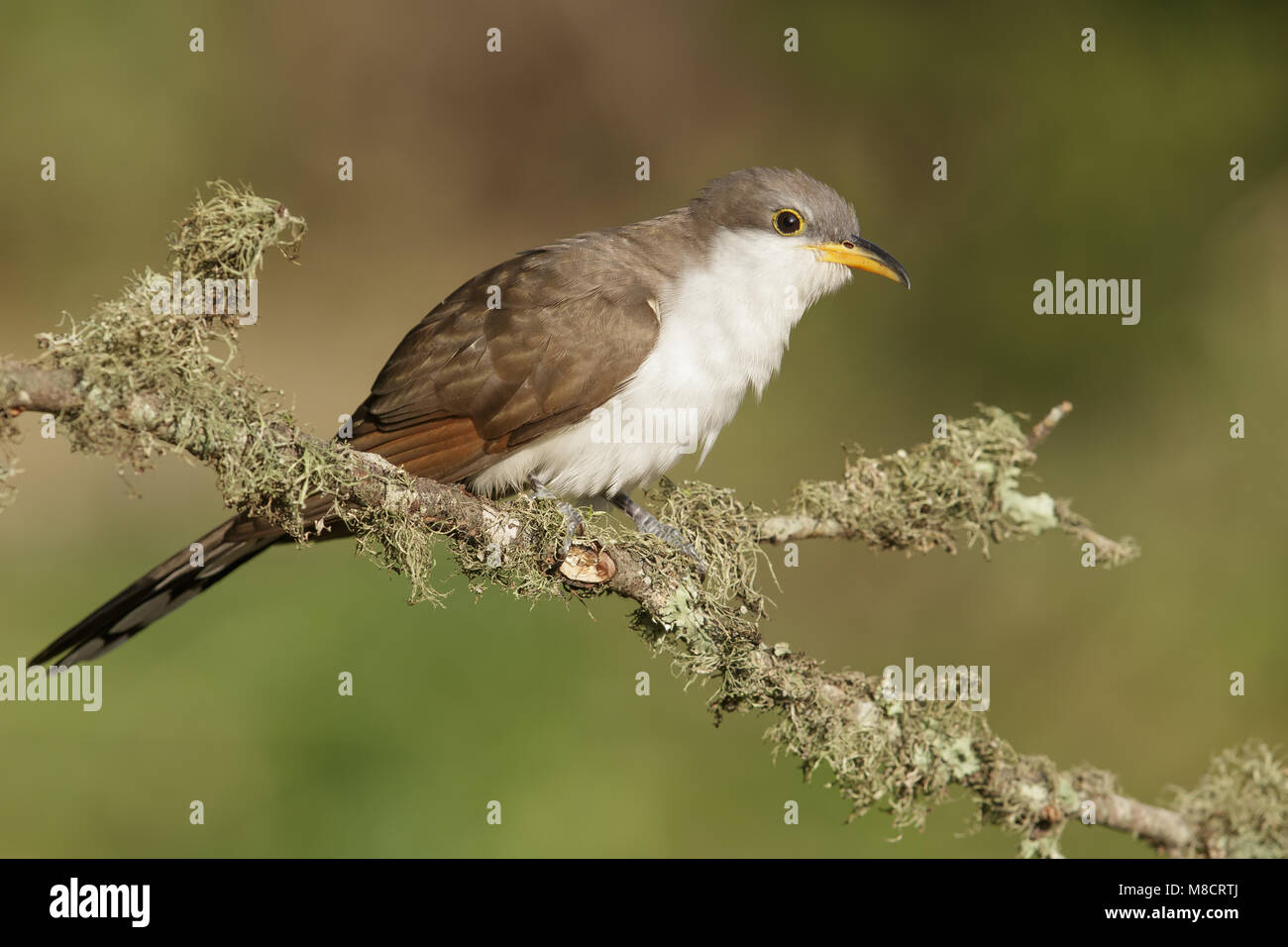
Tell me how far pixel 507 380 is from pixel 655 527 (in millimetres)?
590

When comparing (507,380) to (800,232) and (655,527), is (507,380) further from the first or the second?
(800,232)

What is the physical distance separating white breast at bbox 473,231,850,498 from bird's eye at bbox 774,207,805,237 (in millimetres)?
37

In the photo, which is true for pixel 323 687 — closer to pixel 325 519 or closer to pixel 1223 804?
pixel 325 519

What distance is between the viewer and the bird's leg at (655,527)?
305cm

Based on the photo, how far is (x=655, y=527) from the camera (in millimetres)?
3314

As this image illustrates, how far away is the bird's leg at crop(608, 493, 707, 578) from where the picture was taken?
120 inches

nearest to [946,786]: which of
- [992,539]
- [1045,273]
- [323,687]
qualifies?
[992,539]

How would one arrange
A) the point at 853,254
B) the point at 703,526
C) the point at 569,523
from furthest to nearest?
the point at 853,254, the point at 703,526, the point at 569,523

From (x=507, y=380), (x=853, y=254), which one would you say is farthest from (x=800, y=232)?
(x=507, y=380)

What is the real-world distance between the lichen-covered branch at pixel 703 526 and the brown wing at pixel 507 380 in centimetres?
42

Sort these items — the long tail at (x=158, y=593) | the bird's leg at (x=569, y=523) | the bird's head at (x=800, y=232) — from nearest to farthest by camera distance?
1. the bird's leg at (x=569, y=523)
2. the long tail at (x=158, y=593)
3. the bird's head at (x=800, y=232)

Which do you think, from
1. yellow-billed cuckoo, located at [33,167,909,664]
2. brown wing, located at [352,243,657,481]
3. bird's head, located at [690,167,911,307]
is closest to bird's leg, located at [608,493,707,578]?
yellow-billed cuckoo, located at [33,167,909,664]

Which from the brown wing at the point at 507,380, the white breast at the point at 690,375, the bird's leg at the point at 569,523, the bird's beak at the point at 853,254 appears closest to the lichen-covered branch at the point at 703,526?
the bird's leg at the point at 569,523

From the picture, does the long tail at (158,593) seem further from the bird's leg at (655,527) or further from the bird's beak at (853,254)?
the bird's beak at (853,254)
